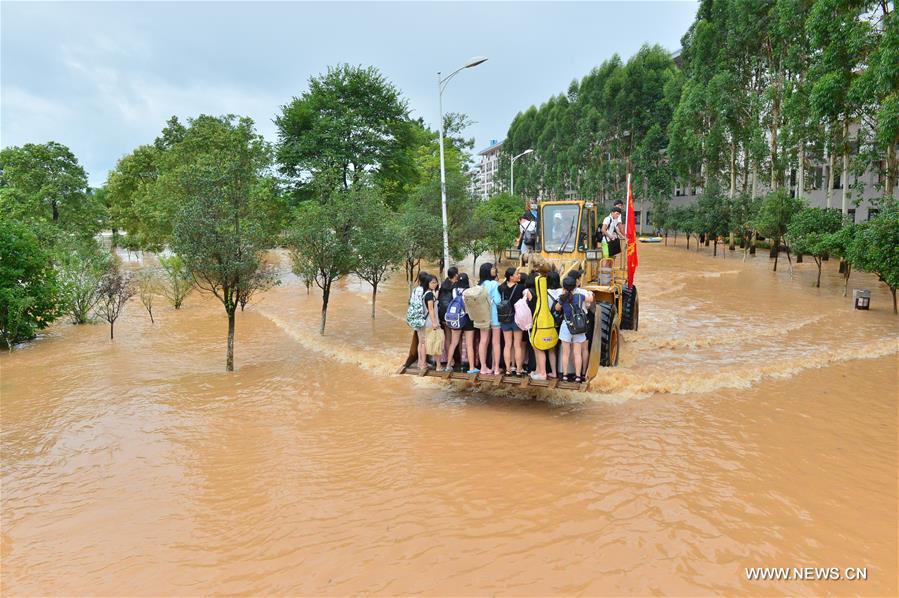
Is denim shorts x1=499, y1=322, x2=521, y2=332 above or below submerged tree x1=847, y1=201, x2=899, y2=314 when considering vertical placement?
below

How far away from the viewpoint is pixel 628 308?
45.2ft

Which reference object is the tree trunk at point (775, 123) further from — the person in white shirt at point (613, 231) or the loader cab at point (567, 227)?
the loader cab at point (567, 227)

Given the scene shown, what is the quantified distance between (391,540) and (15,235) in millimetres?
16501

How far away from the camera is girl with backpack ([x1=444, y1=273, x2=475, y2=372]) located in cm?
830

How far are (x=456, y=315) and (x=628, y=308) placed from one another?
7118 millimetres

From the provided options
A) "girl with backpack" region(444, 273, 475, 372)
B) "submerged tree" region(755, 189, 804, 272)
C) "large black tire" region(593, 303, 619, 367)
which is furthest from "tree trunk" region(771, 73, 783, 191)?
"girl with backpack" region(444, 273, 475, 372)

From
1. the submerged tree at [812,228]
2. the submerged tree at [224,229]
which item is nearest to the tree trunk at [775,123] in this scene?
the submerged tree at [812,228]

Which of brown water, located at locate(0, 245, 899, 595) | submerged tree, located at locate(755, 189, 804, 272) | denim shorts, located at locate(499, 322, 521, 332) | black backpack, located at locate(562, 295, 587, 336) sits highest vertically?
submerged tree, located at locate(755, 189, 804, 272)

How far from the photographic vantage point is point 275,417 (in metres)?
8.92

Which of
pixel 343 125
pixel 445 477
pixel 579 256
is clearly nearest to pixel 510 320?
pixel 445 477

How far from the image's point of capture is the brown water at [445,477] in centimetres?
477

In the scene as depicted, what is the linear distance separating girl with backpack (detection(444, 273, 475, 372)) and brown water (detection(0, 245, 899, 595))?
0.97 m

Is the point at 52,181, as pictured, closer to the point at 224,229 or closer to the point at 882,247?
the point at 224,229

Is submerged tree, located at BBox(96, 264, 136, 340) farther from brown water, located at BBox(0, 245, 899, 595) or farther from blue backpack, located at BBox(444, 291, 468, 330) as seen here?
blue backpack, located at BBox(444, 291, 468, 330)
